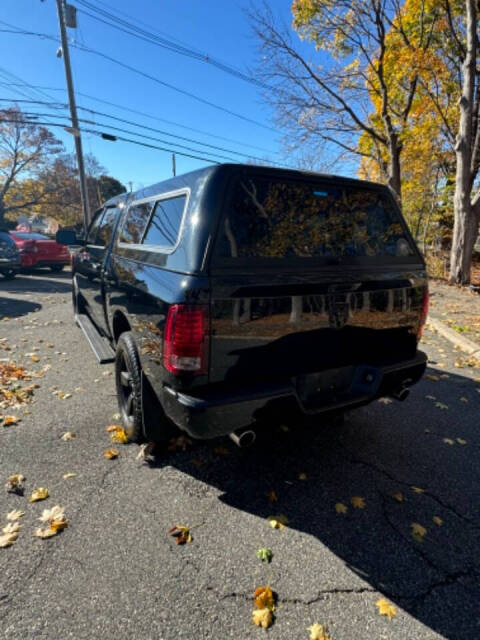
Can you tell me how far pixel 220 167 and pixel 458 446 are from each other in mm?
2986

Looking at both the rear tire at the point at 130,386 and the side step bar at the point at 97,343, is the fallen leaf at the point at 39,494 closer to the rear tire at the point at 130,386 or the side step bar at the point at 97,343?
the rear tire at the point at 130,386

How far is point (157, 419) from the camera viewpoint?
7.92 feet

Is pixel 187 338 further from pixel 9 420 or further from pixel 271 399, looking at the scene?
pixel 9 420

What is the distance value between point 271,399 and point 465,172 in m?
11.2

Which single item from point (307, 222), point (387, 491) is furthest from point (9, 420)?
point (387, 491)

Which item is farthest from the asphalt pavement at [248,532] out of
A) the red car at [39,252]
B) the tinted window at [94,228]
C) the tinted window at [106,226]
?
the red car at [39,252]

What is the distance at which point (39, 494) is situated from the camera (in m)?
2.29

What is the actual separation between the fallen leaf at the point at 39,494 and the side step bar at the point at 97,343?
48.3 inches

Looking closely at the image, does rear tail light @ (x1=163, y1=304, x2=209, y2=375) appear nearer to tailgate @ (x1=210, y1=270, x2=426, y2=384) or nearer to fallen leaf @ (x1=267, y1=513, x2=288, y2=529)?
tailgate @ (x1=210, y1=270, x2=426, y2=384)

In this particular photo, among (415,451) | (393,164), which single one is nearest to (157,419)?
(415,451)

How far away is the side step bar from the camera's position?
3395 mm

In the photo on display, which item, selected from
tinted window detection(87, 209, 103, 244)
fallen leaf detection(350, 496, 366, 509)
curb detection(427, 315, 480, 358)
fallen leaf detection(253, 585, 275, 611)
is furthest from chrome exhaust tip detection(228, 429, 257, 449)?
curb detection(427, 315, 480, 358)

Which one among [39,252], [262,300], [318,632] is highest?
[39,252]

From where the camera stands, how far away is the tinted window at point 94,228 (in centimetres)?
465
